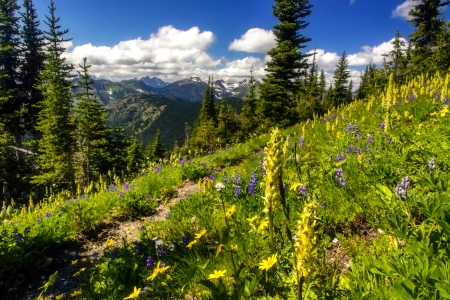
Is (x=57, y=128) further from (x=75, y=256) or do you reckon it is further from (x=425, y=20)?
(x=425, y=20)

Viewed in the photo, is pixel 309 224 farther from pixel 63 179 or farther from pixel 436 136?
pixel 63 179

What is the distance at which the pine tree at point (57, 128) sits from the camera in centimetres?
2200

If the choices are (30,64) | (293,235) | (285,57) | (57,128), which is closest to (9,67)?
(30,64)

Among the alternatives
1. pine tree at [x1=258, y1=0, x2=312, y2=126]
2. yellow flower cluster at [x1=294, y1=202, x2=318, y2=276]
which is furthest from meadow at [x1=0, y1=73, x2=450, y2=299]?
pine tree at [x1=258, y1=0, x2=312, y2=126]

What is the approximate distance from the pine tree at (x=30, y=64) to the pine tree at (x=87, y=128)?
525 cm

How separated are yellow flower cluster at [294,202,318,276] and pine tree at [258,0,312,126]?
57.6 ft

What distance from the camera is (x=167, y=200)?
6465mm

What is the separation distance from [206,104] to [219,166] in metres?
39.8

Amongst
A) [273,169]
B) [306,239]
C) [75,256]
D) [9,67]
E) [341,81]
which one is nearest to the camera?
[306,239]

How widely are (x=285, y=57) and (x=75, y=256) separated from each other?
19355 millimetres

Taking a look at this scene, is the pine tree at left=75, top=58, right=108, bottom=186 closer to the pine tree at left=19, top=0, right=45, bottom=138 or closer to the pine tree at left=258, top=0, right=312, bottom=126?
the pine tree at left=19, top=0, right=45, bottom=138

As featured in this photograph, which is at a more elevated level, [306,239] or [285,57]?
[285,57]

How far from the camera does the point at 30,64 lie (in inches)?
1014

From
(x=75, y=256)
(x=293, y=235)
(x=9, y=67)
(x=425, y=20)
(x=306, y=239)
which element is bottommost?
(x=75, y=256)
